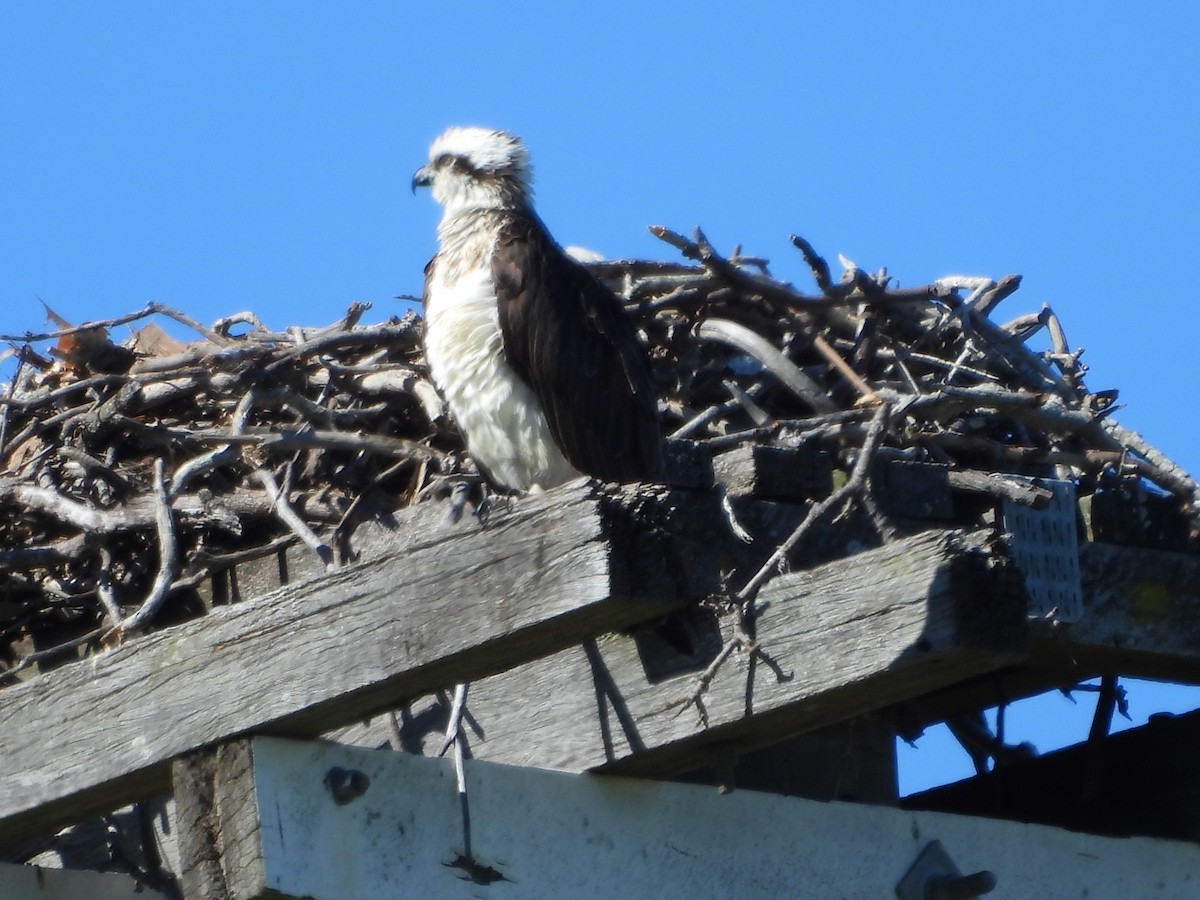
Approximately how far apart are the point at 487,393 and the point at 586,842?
2025 millimetres

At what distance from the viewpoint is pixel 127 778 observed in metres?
2.46

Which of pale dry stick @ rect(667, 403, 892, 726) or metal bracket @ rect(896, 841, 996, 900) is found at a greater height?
pale dry stick @ rect(667, 403, 892, 726)

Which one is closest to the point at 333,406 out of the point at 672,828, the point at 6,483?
the point at 6,483

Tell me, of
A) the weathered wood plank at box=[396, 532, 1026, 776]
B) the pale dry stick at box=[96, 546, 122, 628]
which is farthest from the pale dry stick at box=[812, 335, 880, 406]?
the pale dry stick at box=[96, 546, 122, 628]

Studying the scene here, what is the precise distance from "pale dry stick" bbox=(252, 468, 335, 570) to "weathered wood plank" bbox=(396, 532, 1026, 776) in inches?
21.5

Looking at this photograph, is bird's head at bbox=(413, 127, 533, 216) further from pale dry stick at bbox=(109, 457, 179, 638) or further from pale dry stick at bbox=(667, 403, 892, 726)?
pale dry stick at bbox=(667, 403, 892, 726)

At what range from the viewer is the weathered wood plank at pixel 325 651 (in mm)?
2154

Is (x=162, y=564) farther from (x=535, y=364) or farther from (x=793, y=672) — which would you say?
(x=793, y=672)

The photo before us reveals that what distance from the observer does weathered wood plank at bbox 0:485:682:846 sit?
215 cm

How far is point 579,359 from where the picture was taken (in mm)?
4355

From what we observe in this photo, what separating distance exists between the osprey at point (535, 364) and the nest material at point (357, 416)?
169mm

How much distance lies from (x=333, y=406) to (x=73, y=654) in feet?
3.63

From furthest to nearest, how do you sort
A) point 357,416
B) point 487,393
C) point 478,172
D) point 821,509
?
point 478,172, point 357,416, point 487,393, point 821,509

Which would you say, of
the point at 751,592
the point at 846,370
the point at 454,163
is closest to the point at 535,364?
the point at 846,370
